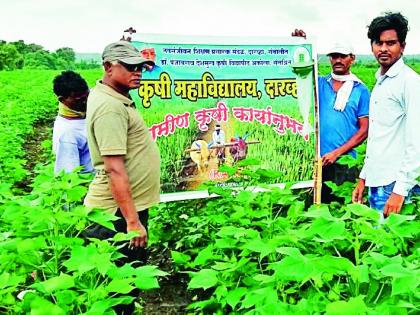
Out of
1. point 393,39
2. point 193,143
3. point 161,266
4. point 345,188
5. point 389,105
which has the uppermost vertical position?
point 393,39

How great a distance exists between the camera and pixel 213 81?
4.40m

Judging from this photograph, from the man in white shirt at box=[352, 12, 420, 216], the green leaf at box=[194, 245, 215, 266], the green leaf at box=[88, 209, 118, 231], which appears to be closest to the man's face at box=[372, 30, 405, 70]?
the man in white shirt at box=[352, 12, 420, 216]

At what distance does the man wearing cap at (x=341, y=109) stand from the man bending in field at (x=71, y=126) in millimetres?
1789

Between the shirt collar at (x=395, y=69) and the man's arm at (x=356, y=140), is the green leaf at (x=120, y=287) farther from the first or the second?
the man's arm at (x=356, y=140)

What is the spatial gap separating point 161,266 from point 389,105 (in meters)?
2.24

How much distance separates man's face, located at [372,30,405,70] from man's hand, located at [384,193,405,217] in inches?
30.2

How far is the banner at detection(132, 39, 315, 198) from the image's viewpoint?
419 cm

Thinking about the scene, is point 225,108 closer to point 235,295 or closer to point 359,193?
point 359,193

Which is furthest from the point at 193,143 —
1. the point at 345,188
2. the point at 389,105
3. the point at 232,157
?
the point at 389,105

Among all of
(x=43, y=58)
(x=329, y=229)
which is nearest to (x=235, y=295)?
(x=329, y=229)

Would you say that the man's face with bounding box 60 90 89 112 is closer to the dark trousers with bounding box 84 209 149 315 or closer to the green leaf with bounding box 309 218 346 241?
the dark trousers with bounding box 84 209 149 315

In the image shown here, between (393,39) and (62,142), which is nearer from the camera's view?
(393,39)

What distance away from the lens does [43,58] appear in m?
74.4

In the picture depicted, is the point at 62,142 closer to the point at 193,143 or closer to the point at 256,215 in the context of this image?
the point at 193,143
